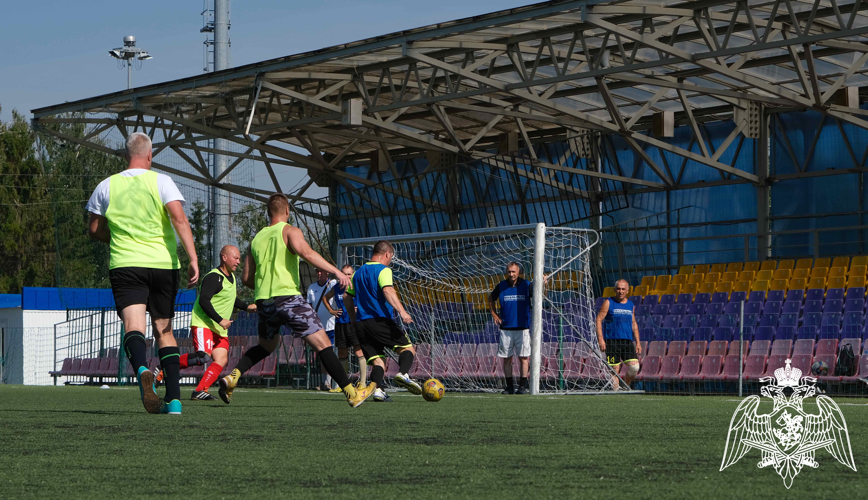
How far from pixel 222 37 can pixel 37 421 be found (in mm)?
31253

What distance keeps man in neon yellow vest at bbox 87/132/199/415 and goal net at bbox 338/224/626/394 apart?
8163mm

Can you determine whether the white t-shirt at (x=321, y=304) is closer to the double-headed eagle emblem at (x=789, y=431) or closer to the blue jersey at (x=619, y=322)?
the blue jersey at (x=619, y=322)

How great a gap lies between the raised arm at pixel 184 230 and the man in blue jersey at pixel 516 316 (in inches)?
316

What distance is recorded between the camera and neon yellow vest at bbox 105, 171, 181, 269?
738 cm

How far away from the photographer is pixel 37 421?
23.2 ft

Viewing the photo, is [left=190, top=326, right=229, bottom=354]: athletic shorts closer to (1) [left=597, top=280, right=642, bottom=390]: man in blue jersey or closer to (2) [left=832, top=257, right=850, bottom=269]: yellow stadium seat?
(1) [left=597, top=280, right=642, bottom=390]: man in blue jersey

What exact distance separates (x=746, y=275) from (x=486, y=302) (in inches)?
260

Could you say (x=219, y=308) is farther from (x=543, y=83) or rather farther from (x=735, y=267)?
(x=735, y=267)

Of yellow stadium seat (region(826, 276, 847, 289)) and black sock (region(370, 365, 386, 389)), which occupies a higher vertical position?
yellow stadium seat (region(826, 276, 847, 289))

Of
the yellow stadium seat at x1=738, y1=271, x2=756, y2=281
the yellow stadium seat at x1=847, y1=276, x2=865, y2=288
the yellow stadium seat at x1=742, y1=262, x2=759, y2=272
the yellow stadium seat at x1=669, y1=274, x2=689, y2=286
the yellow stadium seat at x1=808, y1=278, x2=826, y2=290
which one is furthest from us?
the yellow stadium seat at x1=669, y1=274, x2=689, y2=286

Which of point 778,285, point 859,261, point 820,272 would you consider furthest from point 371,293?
point 859,261

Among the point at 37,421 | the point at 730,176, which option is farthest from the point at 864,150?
the point at 37,421

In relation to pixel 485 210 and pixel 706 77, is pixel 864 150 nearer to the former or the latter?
pixel 706 77

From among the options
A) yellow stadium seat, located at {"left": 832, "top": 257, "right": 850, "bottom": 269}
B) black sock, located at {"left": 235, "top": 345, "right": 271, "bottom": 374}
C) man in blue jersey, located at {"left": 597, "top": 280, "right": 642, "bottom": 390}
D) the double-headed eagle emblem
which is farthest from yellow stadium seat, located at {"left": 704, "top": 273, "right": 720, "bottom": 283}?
the double-headed eagle emblem
